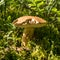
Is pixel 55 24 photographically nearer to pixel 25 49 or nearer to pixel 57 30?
pixel 57 30

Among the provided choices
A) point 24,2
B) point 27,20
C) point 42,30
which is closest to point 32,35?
point 42,30

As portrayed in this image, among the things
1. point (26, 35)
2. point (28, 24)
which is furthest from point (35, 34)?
point (28, 24)

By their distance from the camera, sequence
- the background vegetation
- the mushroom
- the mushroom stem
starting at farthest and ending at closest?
the mushroom stem, the background vegetation, the mushroom

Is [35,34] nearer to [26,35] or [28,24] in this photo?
[26,35]

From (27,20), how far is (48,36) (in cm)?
48

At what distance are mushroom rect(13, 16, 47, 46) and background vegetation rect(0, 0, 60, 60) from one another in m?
0.08

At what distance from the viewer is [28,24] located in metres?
1.84

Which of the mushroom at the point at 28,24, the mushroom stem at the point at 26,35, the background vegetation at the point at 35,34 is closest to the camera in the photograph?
the mushroom at the point at 28,24

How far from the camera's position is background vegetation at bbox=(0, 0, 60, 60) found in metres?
1.95

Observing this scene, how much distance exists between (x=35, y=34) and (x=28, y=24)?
1.29 ft

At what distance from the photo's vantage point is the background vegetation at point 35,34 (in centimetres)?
195

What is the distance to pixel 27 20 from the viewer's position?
186 centimetres

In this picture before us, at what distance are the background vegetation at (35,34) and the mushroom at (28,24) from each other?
A: 77mm

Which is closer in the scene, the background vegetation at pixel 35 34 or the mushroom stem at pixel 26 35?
the background vegetation at pixel 35 34
